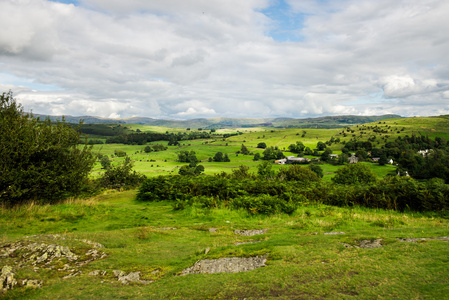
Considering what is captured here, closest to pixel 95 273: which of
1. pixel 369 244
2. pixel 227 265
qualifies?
pixel 227 265

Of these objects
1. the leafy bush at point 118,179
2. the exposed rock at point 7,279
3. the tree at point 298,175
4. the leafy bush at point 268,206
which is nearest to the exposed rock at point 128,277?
the exposed rock at point 7,279

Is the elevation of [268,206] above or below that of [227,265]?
below

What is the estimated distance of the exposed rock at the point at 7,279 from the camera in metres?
5.90

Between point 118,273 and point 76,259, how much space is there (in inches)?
77.1

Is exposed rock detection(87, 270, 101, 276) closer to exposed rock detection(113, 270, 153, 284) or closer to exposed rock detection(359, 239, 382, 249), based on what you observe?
exposed rock detection(113, 270, 153, 284)

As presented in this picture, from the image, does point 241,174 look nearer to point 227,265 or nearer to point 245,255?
point 245,255

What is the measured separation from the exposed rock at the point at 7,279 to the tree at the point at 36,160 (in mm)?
11024

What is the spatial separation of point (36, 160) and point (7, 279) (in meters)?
14.0

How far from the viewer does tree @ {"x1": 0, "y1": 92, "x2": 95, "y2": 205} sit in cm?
1484

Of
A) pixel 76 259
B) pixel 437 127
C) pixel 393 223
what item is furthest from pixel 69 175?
pixel 437 127

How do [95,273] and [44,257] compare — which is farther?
[44,257]

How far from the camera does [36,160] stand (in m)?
17.1

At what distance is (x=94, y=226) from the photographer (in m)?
13.9

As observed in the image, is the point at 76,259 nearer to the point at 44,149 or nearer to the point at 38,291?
the point at 38,291
